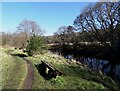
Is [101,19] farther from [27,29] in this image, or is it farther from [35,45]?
[27,29]

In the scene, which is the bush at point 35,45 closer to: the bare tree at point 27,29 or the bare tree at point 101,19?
the bare tree at point 101,19

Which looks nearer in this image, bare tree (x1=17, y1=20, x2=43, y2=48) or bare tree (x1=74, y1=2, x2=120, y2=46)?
bare tree (x1=74, y1=2, x2=120, y2=46)

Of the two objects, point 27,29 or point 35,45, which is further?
point 27,29

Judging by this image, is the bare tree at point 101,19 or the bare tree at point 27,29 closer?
the bare tree at point 101,19

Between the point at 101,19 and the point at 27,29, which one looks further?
the point at 27,29

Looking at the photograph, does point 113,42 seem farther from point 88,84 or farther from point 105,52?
point 88,84

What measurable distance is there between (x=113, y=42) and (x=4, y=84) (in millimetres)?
37956

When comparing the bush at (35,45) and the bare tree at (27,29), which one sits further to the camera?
the bare tree at (27,29)

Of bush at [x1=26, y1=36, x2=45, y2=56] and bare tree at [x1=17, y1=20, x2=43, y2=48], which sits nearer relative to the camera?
bush at [x1=26, y1=36, x2=45, y2=56]

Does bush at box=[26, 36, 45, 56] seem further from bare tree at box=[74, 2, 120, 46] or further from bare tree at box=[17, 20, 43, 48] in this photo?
bare tree at box=[17, 20, 43, 48]

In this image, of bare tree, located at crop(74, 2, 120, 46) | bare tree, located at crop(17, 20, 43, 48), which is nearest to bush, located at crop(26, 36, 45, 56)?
bare tree, located at crop(74, 2, 120, 46)

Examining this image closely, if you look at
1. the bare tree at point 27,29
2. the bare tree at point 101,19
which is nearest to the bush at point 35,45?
the bare tree at point 101,19

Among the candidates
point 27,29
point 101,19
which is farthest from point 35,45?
point 27,29

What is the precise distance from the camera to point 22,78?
17875 millimetres
